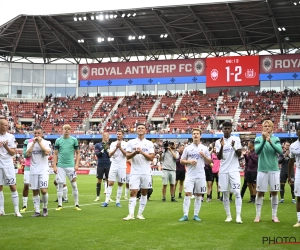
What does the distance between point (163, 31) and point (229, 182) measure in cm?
4240

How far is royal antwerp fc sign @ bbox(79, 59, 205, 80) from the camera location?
2174 inches

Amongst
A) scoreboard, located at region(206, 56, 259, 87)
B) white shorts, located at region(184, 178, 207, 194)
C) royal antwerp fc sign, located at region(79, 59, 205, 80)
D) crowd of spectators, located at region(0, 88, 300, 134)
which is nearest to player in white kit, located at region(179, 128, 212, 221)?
white shorts, located at region(184, 178, 207, 194)

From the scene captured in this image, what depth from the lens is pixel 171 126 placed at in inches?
2219

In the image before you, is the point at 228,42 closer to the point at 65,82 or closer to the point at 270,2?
the point at 270,2

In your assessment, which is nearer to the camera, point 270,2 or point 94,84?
point 270,2

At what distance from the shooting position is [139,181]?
12.5 meters

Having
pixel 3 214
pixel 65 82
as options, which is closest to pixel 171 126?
pixel 65 82

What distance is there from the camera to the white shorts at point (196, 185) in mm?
12414

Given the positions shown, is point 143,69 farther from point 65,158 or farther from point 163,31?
point 65,158

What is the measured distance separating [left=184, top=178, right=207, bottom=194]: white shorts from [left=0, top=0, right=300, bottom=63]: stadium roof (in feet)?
114

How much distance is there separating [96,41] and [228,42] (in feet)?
50.2

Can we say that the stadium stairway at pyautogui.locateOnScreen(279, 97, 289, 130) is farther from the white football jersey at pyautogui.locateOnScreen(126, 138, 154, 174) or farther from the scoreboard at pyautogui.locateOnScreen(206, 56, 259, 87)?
the white football jersey at pyautogui.locateOnScreen(126, 138, 154, 174)

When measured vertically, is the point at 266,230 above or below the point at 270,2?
below

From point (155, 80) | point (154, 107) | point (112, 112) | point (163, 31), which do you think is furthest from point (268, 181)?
point (112, 112)
